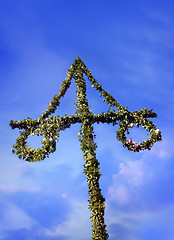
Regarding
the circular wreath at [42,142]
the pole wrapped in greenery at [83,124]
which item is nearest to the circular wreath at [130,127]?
the pole wrapped in greenery at [83,124]

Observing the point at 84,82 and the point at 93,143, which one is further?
the point at 84,82

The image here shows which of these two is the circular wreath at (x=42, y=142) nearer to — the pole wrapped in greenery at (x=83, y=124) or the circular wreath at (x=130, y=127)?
the pole wrapped in greenery at (x=83, y=124)

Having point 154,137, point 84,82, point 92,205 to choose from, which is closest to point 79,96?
point 84,82

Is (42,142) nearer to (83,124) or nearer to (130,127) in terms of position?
(83,124)

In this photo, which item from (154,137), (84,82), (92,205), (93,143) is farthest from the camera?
(84,82)

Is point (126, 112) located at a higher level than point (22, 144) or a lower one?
higher

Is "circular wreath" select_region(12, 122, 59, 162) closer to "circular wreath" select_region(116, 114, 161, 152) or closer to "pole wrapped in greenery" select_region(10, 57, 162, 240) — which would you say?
"pole wrapped in greenery" select_region(10, 57, 162, 240)

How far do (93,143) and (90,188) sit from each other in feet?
5.12

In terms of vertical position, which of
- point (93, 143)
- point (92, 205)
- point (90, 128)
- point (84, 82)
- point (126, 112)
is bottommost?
point (92, 205)

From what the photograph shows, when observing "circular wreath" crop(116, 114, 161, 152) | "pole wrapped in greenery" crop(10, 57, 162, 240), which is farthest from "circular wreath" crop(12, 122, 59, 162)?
"circular wreath" crop(116, 114, 161, 152)

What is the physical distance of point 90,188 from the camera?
888 centimetres

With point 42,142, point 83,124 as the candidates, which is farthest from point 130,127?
point 42,142

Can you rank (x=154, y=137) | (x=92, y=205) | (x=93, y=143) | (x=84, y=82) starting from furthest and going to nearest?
1. (x=84, y=82)
2. (x=154, y=137)
3. (x=93, y=143)
4. (x=92, y=205)

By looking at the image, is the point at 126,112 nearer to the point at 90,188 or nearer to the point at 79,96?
the point at 79,96
